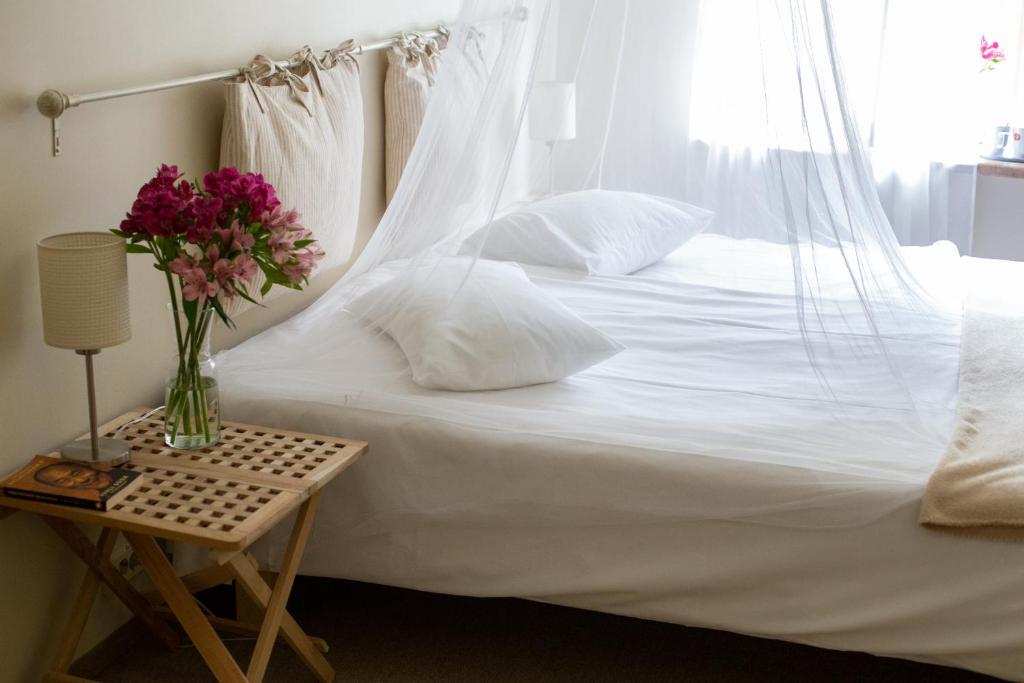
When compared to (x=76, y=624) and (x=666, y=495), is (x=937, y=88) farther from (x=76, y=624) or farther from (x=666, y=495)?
(x=76, y=624)

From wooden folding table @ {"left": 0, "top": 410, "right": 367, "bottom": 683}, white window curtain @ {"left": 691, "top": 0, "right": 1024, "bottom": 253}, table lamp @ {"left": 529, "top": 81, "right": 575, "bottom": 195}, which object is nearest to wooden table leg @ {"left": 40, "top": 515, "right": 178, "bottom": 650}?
wooden folding table @ {"left": 0, "top": 410, "right": 367, "bottom": 683}

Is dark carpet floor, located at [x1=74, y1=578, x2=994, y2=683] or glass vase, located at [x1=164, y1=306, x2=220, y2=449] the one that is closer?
glass vase, located at [x1=164, y1=306, x2=220, y2=449]

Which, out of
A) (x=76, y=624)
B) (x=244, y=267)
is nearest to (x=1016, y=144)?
(x=244, y=267)

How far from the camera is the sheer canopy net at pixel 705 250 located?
7.25 ft

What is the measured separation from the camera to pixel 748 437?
2.20 metres

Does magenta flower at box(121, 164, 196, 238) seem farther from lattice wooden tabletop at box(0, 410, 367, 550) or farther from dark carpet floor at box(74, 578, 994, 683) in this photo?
dark carpet floor at box(74, 578, 994, 683)

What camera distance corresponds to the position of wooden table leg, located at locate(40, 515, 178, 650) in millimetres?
2098

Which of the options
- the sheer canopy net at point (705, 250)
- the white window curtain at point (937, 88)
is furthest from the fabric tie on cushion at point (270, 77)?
the white window curtain at point (937, 88)

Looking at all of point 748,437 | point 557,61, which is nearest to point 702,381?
point 748,437

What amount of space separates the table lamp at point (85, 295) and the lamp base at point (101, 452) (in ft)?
0.19

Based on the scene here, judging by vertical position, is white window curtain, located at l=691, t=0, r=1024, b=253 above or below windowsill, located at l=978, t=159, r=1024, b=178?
above

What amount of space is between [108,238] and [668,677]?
1444 mm

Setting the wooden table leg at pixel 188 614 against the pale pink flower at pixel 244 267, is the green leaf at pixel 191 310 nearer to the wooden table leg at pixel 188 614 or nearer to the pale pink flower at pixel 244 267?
the pale pink flower at pixel 244 267

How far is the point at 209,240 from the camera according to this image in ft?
6.58
